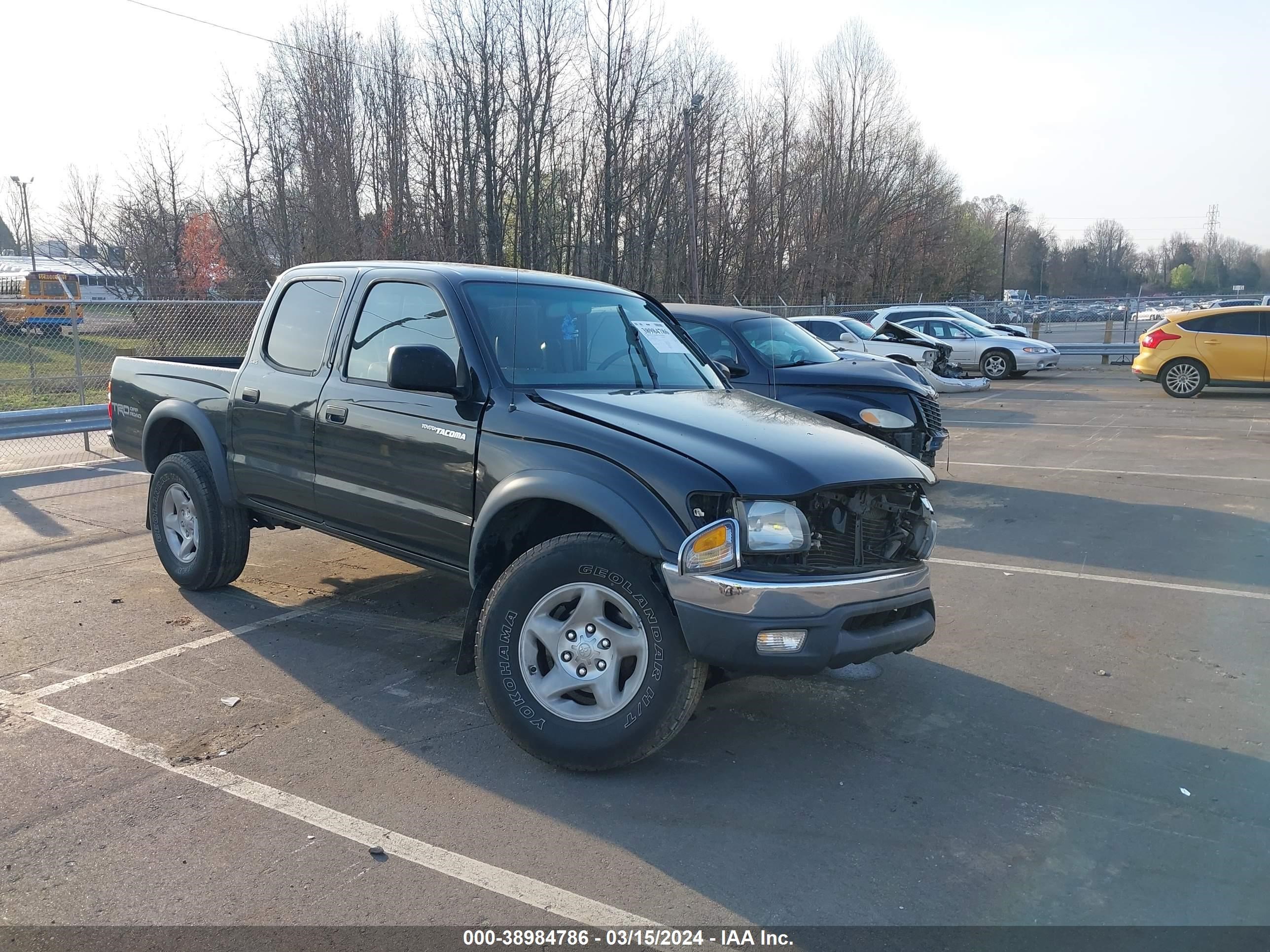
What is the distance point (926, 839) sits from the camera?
136 inches

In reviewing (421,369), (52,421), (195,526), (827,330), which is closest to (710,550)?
(421,369)

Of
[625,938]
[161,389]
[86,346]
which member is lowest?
[625,938]

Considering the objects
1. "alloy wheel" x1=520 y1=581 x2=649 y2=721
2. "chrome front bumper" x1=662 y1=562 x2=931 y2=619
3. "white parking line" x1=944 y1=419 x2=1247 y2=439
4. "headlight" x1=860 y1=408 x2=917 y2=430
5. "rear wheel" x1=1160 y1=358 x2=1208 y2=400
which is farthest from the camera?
"rear wheel" x1=1160 y1=358 x2=1208 y2=400

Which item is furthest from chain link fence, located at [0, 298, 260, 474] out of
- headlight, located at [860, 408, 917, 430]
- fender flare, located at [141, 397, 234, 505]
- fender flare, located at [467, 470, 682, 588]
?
fender flare, located at [467, 470, 682, 588]

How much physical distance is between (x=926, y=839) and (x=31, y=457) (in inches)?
468

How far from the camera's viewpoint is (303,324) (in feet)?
18.2

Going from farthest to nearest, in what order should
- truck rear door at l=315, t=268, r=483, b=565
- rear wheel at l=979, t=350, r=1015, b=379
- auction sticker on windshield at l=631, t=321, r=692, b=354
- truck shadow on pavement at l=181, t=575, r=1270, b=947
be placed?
rear wheel at l=979, t=350, r=1015, b=379, auction sticker on windshield at l=631, t=321, r=692, b=354, truck rear door at l=315, t=268, r=483, b=565, truck shadow on pavement at l=181, t=575, r=1270, b=947

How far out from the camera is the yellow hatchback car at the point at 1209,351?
18375 mm

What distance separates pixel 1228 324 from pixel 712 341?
1414cm

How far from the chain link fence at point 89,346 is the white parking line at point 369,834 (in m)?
9.02

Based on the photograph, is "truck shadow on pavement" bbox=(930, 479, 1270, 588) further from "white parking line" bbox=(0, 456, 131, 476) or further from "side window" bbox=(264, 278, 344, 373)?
"white parking line" bbox=(0, 456, 131, 476)

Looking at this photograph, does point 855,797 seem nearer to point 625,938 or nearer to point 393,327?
point 625,938

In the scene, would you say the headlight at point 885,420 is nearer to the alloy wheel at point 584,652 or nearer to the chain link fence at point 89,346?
the alloy wheel at point 584,652

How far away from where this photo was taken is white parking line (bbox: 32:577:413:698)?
4.77 meters
